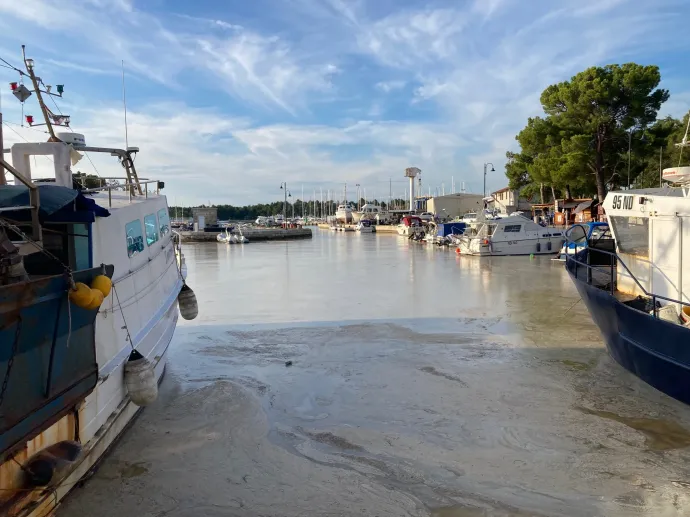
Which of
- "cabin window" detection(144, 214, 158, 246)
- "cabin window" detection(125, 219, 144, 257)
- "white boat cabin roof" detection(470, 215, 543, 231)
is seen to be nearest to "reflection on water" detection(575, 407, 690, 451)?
"cabin window" detection(125, 219, 144, 257)

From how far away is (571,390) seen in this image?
7930 millimetres

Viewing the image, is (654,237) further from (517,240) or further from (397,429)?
(517,240)

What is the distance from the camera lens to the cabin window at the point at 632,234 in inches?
349

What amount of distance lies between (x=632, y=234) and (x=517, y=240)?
25.3m

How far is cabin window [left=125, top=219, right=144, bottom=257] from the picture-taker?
6969 mm

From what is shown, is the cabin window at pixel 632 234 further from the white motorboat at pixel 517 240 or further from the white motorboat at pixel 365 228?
the white motorboat at pixel 365 228

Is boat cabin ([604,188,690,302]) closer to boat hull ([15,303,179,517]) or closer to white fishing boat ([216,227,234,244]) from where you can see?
boat hull ([15,303,179,517])

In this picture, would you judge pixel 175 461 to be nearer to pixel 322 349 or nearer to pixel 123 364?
pixel 123 364

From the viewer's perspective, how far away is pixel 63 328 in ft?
15.0

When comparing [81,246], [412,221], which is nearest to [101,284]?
[81,246]

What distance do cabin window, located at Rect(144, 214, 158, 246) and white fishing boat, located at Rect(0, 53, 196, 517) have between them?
34cm

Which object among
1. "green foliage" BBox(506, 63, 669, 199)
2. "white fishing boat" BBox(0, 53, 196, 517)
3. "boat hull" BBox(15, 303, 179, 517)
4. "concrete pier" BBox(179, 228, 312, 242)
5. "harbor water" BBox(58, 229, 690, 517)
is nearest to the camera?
"white fishing boat" BBox(0, 53, 196, 517)

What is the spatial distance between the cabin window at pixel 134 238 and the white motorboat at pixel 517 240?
2863 centimetres

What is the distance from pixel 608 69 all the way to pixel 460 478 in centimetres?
4095
